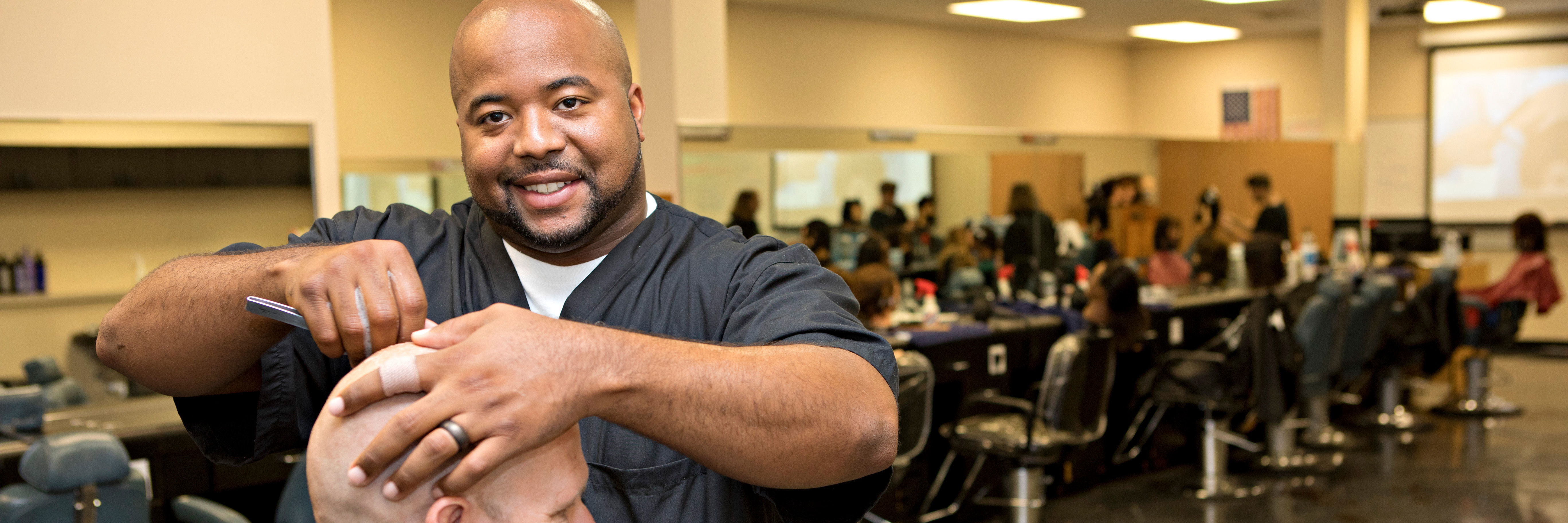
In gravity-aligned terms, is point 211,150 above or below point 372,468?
above

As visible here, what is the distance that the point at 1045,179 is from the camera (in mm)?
5777

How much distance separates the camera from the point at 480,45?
97cm

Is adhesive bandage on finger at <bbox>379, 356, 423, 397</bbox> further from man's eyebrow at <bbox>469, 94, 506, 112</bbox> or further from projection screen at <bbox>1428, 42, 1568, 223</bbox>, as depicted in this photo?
projection screen at <bbox>1428, 42, 1568, 223</bbox>

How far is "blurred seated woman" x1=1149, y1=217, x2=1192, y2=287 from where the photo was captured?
6.59m

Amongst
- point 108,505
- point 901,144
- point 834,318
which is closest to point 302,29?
point 108,505

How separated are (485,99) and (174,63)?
3237 mm

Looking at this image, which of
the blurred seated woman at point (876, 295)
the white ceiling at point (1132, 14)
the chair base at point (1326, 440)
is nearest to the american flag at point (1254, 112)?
the white ceiling at point (1132, 14)

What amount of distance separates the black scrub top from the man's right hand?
16cm

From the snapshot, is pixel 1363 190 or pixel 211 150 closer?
pixel 211 150

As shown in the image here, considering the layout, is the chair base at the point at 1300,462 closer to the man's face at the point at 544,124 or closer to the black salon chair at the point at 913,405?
the black salon chair at the point at 913,405

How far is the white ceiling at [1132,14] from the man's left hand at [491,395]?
650 centimetres

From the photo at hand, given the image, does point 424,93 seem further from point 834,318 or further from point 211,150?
point 834,318

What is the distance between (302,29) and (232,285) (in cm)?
329

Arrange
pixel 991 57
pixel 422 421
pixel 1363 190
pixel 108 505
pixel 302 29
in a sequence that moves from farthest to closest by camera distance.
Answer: pixel 991 57
pixel 1363 190
pixel 302 29
pixel 108 505
pixel 422 421
